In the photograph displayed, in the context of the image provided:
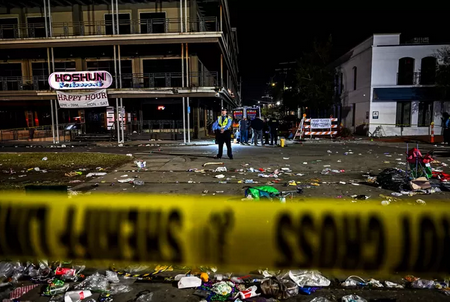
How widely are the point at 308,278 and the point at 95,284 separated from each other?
2.19m

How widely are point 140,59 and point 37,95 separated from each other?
743 centimetres

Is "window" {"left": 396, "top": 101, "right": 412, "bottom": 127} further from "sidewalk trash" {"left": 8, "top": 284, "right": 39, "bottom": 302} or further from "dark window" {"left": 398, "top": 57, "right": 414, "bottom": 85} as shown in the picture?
"sidewalk trash" {"left": 8, "top": 284, "right": 39, "bottom": 302}

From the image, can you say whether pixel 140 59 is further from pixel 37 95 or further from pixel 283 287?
pixel 283 287

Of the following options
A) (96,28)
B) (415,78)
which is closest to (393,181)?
(415,78)

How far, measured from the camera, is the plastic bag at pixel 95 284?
2982 millimetres

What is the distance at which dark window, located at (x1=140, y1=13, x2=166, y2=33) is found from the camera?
70.1ft

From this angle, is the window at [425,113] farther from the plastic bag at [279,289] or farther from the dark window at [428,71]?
the plastic bag at [279,289]

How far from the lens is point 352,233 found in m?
2.96

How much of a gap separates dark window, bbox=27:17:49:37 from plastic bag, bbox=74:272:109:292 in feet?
82.7

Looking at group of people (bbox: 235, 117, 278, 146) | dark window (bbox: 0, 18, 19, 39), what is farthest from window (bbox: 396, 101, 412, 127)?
dark window (bbox: 0, 18, 19, 39)

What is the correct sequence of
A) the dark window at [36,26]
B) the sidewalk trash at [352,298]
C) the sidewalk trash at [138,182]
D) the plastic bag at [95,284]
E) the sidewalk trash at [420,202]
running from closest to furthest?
the sidewalk trash at [352,298] → the plastic bag at [95,284] → the sidewalk trash at [420,202] → the sidewalk trash at [138,182] → the dark window at [36,26]

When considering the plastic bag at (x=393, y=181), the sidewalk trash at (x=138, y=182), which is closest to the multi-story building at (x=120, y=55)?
the sidewalk trash at (x=138, y=182)

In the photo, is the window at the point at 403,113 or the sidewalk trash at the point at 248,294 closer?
the sidewalk trash at the point at 248,294

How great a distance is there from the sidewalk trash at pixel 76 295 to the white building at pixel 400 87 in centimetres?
2270
